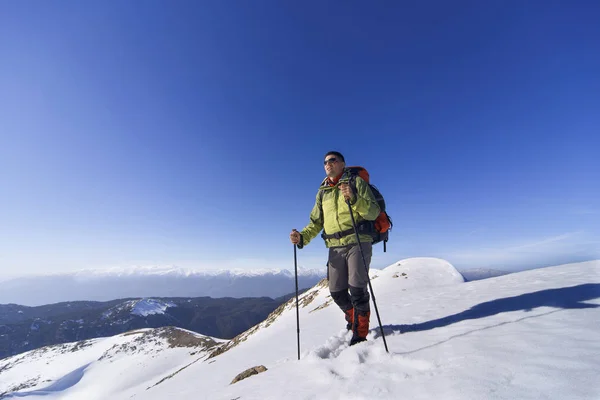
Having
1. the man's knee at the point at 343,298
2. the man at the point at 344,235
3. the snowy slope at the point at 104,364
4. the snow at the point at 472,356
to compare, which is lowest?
the snowy slope at the point at 104,364

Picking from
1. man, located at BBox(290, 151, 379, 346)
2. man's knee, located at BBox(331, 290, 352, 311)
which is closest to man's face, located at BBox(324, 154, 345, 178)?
man, located at BBox(290, 151, 379, 346)

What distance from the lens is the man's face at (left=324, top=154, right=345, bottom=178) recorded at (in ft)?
19.0

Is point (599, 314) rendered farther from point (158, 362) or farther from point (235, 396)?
point (158, 362)

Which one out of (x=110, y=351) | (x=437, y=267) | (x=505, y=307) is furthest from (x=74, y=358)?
(x=505, y=307)

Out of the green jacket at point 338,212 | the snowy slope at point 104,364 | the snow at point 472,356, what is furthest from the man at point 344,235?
the snowy slope at point 104,364

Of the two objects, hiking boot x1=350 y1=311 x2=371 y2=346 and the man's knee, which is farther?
the man's knee

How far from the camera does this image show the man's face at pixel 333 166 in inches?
228

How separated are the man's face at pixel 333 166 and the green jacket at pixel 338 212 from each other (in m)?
0.30

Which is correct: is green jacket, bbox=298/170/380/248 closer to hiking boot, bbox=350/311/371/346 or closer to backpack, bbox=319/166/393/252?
backpack, bbox=319/166/393/252

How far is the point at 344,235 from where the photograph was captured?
539 centimetres

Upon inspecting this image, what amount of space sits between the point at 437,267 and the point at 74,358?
95131 millimetres

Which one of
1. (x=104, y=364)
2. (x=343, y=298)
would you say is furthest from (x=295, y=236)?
(x=104, y=364)

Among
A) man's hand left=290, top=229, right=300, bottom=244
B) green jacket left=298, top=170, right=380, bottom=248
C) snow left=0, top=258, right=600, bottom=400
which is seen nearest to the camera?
snow left=0, top=258, right=600, bottom=400

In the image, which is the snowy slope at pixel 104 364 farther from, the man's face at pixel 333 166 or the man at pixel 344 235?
the man's face at pixel 333 166
